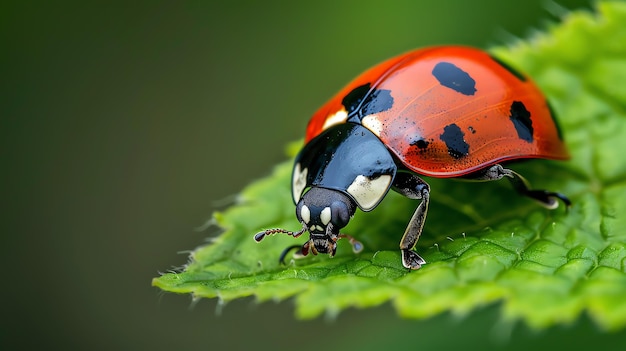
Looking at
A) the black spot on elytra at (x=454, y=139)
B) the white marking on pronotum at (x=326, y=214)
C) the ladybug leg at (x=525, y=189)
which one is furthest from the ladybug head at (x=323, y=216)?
the ladybug leg at (x=525, y=189)

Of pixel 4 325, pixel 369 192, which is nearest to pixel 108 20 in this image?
pixel 4 325

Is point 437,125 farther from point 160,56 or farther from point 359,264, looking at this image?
point 160,56

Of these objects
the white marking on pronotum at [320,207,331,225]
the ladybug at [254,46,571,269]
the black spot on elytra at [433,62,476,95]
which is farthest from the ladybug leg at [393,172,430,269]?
the black spot on elytra at [433,62,476,95]

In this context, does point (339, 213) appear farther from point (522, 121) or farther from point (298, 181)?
point (522, 121)

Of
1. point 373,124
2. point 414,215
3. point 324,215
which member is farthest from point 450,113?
point 324,215

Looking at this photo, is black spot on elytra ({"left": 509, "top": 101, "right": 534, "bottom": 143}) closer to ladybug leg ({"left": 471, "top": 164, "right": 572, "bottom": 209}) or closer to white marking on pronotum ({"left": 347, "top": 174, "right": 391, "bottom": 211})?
ladybug leg ({"left": 471, "top": 164, "right": 572, "bottom": 209})

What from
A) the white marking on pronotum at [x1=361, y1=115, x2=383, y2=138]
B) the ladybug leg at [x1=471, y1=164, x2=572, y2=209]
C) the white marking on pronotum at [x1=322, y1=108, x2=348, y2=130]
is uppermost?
the white marking on pronotum at [x1=322, y1=108, x2=348, y2=130]
